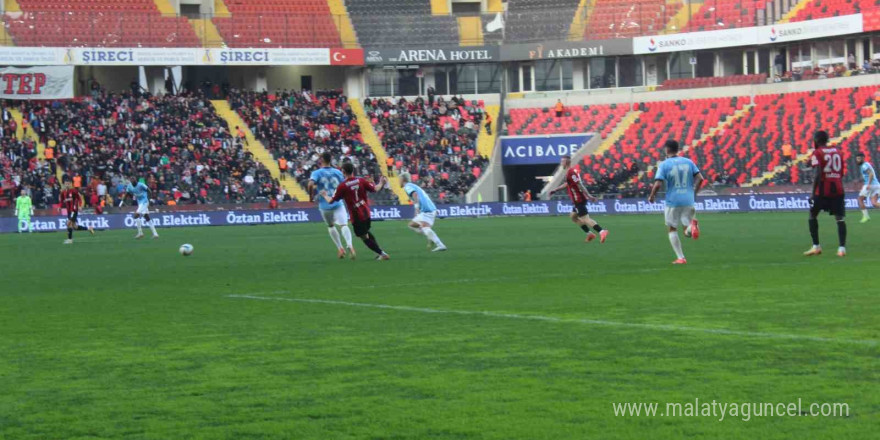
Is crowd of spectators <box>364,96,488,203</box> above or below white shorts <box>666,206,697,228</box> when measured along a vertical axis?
above

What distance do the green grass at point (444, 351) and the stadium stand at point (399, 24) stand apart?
163 ft

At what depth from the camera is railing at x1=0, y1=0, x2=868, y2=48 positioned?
64.1 m

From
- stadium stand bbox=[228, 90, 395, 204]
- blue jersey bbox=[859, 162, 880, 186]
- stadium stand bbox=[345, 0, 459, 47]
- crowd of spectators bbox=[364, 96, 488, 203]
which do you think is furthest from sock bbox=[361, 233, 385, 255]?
stadium stand bbox=[345, 0, 459, 47]

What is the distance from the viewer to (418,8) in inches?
2808

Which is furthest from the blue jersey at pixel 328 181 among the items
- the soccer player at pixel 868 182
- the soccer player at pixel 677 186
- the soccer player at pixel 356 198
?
the soccer player at pixel 868 182

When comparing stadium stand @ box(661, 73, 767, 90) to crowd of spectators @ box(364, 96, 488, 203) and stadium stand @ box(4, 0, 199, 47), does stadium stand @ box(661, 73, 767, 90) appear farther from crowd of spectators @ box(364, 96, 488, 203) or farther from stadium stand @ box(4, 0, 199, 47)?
stadium stand @ box(4, 0, 199, 47)

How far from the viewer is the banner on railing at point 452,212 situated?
1986 inches

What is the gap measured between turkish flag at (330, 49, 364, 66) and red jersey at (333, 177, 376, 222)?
44640 mm

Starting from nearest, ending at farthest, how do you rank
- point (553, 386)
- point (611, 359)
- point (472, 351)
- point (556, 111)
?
point (553, 386)
point (611, 359)
point (472, 351)
point (556, 111)

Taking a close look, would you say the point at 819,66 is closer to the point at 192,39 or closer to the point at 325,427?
the point at 192,39

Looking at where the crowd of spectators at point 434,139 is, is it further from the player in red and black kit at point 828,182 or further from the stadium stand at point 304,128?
the player in red and black kit at point 828,182

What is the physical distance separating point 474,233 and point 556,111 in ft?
104

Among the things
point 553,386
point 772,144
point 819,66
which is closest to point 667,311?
point 553,386

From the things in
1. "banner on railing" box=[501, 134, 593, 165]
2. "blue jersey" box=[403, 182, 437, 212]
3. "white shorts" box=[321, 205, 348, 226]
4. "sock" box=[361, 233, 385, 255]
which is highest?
"banner on railing" box=[501, 134, 593, 165]
